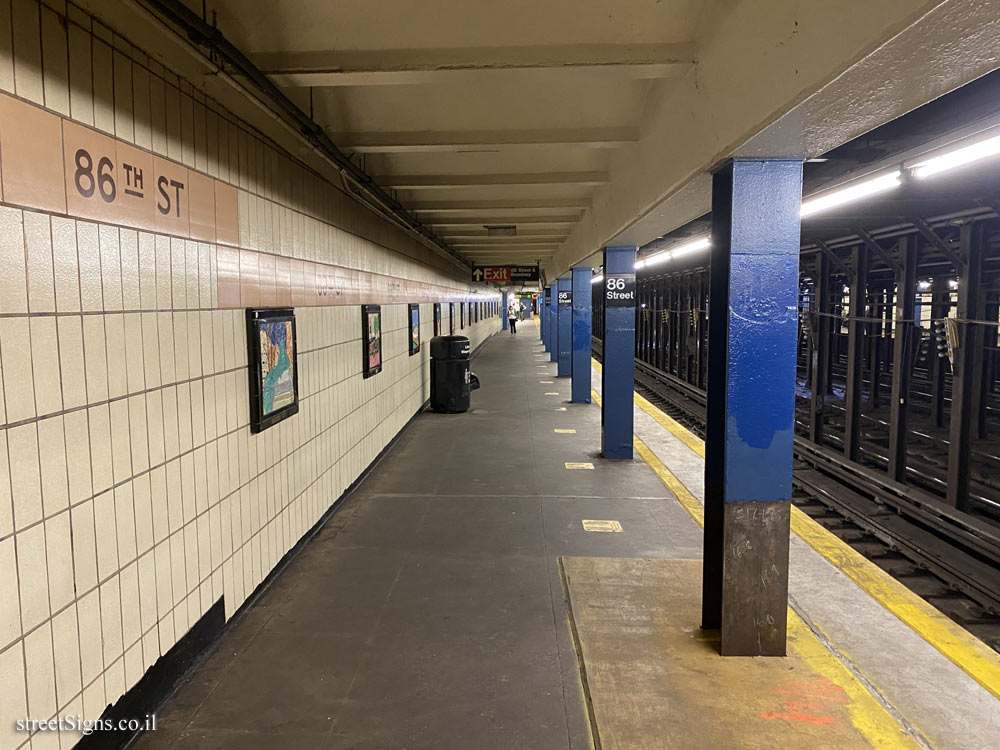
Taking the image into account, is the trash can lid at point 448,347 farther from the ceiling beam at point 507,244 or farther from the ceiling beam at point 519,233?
the ceiling beam at point 507,244

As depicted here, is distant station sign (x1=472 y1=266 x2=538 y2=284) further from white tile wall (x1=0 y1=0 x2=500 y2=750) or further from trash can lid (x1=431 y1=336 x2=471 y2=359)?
white tile wall (x1=0 y1=0 x2=500 y2=750)

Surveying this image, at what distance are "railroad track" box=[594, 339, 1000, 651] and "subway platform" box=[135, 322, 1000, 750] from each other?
5.41 ft

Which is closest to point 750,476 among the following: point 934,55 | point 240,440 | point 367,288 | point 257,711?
point 934,55

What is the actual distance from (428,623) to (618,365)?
15.4 feet

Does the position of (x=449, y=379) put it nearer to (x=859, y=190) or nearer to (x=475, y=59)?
(x=859, y=190)

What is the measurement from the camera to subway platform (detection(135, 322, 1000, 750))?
2.79 metres

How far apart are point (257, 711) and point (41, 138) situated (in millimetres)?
2598

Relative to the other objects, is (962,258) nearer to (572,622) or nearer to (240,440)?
(572,622)

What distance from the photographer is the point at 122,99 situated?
8.86ft

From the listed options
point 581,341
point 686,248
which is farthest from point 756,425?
point 686,248

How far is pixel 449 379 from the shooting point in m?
10.8

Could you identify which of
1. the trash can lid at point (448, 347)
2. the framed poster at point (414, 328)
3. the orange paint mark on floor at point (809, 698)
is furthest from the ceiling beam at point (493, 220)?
the orange paint mark on floor at point (809, 698)

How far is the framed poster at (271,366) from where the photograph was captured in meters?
3.96

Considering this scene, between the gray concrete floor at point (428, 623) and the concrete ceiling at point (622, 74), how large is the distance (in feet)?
8.91
